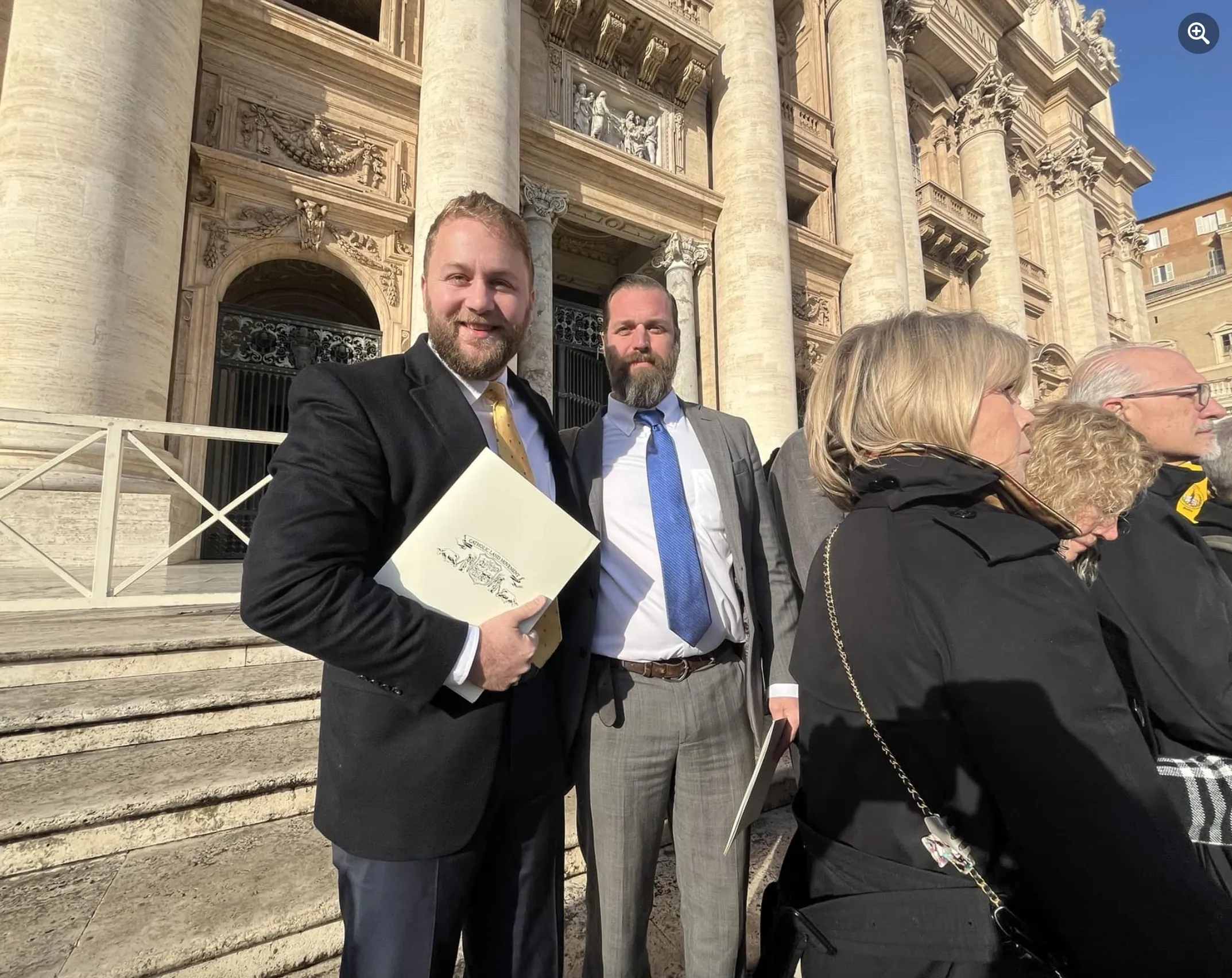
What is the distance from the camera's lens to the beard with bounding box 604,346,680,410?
2.11 metres

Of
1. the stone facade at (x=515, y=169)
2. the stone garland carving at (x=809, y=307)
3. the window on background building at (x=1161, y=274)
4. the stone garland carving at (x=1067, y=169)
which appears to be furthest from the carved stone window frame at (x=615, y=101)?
the window on background building at (x=1161, y=274)

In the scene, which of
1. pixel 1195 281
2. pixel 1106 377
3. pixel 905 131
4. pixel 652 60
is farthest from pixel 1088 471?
pixel 1195 281

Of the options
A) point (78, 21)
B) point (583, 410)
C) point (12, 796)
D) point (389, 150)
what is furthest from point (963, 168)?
point (12, 796)

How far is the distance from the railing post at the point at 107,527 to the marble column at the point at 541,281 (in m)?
4.46

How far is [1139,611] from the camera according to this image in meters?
1.24

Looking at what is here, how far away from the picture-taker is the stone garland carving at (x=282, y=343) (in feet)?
23.1

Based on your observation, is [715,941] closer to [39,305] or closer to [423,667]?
[423,667]

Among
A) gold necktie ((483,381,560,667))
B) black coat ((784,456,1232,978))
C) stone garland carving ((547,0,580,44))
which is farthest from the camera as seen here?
stone garland carving ((547,0,580,44))

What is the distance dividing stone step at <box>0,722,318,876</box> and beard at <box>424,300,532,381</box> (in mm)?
1991

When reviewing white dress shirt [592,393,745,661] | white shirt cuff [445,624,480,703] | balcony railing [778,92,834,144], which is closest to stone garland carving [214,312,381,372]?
white dress shirt [592,393,745,661]

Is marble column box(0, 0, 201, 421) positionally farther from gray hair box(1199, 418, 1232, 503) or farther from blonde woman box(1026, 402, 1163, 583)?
gray hair box(1199, 418, 1232, 503)

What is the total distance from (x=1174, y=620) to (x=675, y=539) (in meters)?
1.22

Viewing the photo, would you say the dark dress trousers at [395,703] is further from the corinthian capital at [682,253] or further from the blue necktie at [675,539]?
the corinthian capital at [682,253]

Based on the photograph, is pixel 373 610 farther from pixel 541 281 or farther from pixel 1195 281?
pixel 1195 281
